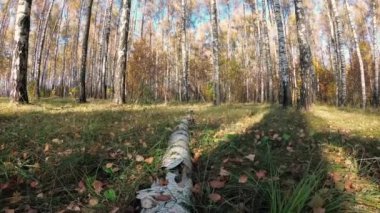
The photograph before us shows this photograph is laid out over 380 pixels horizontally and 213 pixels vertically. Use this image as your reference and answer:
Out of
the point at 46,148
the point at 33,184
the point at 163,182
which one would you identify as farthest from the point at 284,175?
the point at 46,148

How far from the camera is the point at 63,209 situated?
9.49 ft

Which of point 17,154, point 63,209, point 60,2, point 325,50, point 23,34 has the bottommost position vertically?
point 63,209

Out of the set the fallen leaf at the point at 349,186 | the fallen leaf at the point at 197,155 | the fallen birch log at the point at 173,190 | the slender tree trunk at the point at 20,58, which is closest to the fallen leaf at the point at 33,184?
the fallen birch log at the point at 173,190

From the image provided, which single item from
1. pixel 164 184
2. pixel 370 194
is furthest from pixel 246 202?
pixel 370 194

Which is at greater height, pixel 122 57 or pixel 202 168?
pixel 122 57

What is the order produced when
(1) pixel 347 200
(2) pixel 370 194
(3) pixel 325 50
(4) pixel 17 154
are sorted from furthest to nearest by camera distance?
(3) pixel 325 50 < (4) pixel 17 154 < (2) pixel 370 194 < (1) pixel 347 200

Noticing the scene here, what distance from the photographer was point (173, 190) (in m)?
2.79

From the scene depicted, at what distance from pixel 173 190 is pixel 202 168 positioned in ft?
3.68

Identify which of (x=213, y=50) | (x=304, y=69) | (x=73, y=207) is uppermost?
(x=213, y=50)

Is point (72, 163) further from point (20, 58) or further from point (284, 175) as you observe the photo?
point (20, 58)

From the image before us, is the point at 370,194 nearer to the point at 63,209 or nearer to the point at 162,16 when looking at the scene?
the point at 63,209

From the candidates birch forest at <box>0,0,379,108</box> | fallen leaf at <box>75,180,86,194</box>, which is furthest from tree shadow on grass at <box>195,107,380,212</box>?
birch forest at <box>0,0,379,108</box>

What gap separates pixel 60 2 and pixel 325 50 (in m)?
32.3

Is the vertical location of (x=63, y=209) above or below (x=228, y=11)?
below
